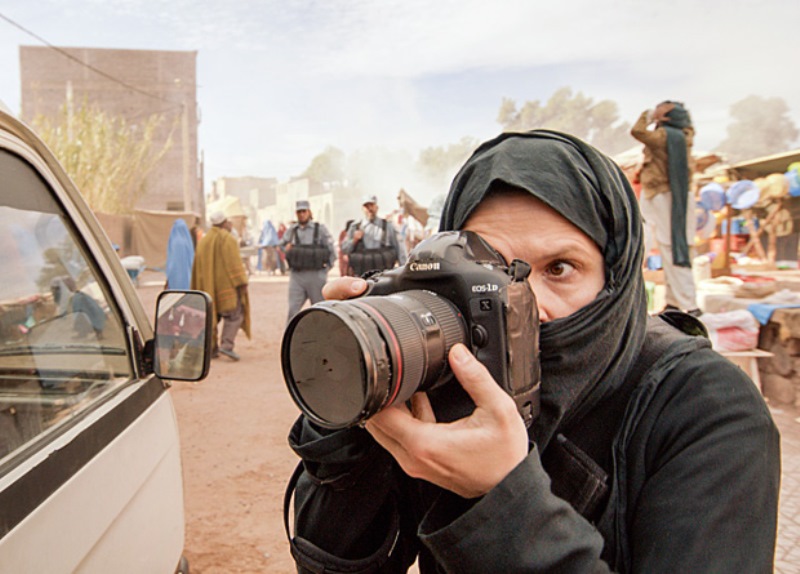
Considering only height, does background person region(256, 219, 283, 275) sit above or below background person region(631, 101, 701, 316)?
below

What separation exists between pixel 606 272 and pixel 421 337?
1.44 ft

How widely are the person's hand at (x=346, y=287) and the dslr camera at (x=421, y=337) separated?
0.09ft

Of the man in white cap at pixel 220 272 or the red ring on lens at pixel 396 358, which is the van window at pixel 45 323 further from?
the man in white cap at pixel 220 272

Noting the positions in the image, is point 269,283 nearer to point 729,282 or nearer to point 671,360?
point 729,282

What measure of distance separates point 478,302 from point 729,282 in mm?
5848

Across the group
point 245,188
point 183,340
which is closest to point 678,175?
point 183,340

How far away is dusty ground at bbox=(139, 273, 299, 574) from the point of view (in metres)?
3.25

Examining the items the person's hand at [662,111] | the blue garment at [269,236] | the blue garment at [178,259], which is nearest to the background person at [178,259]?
the blue garment at [178,259]

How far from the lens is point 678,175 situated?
15.8 ft

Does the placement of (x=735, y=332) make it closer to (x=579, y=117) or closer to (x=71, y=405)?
(x=71, y=405)

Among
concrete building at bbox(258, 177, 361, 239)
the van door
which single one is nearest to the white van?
the van door

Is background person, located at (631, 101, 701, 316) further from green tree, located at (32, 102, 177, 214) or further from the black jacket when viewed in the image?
green tree, located at (32, 102, 177, 214)

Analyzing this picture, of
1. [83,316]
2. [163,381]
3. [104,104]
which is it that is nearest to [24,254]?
[83,316]

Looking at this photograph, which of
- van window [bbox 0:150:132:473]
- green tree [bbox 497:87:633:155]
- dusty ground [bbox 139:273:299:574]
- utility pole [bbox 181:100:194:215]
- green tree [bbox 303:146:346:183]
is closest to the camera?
van window [bbox 0:150:132:473]
